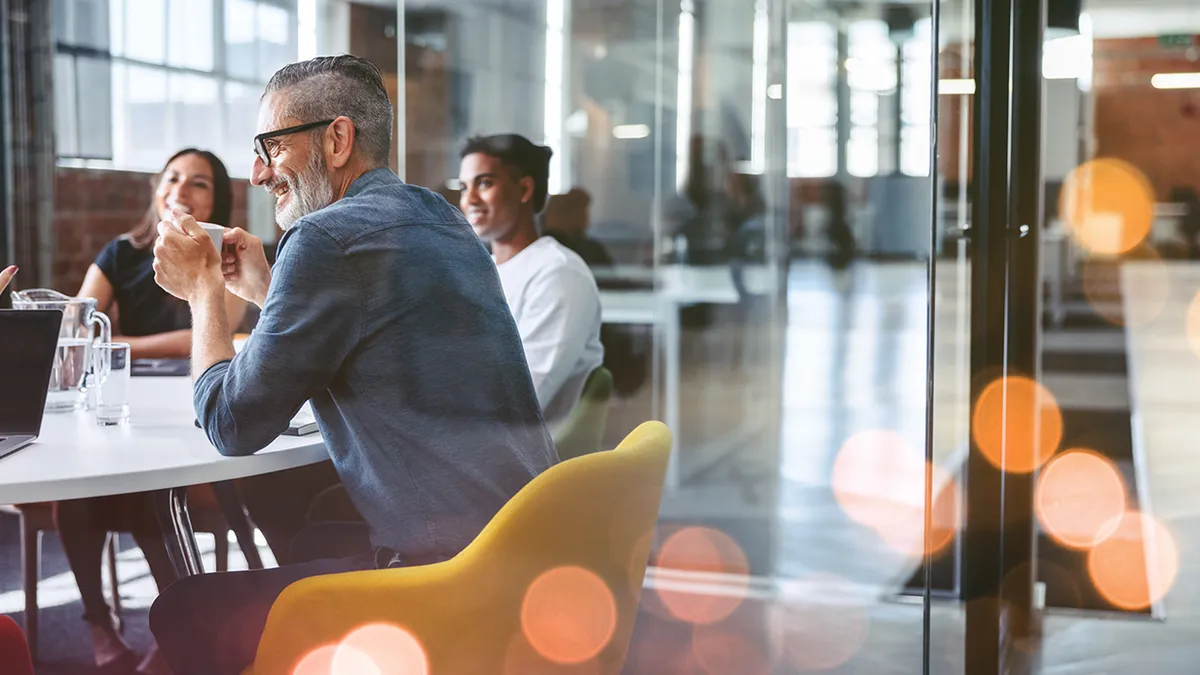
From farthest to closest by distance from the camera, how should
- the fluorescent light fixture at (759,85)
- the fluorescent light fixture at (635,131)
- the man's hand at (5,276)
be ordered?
the fluorescent light fixture at (635,131)
the fluorescent light fixture at (759,85)
the man's hand at (5,276)

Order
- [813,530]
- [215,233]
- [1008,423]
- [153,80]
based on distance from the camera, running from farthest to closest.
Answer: [153,80] → [813,530] → [1008,423] → [215,233]

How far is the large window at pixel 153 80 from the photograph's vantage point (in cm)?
444

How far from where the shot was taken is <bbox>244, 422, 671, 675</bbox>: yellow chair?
1.47 meters

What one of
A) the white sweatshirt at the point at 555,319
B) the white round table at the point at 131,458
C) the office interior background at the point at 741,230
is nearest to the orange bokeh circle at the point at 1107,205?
the office interior background at the point at 741,230

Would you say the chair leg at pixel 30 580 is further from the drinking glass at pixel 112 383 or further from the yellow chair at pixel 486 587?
the yellow chair at pixel 486 587

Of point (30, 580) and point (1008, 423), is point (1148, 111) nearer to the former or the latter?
point (1008, 423)

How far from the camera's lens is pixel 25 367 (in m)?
1.96

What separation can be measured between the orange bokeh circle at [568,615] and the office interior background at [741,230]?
3.62 feet

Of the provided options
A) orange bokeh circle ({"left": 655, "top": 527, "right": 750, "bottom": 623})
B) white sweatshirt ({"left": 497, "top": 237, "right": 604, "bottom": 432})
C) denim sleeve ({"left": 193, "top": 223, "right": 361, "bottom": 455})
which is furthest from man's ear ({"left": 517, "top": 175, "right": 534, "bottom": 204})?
denim sleeve ({"left": 193, "top": 223, "right": 361, "bottom": 455})

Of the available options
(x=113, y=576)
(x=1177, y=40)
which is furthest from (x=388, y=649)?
(x=1177, y=40)

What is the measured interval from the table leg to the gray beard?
88cm

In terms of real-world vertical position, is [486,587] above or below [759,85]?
below

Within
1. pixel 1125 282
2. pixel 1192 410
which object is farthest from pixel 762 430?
pixel 1125 282

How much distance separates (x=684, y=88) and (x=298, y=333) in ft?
9.57
